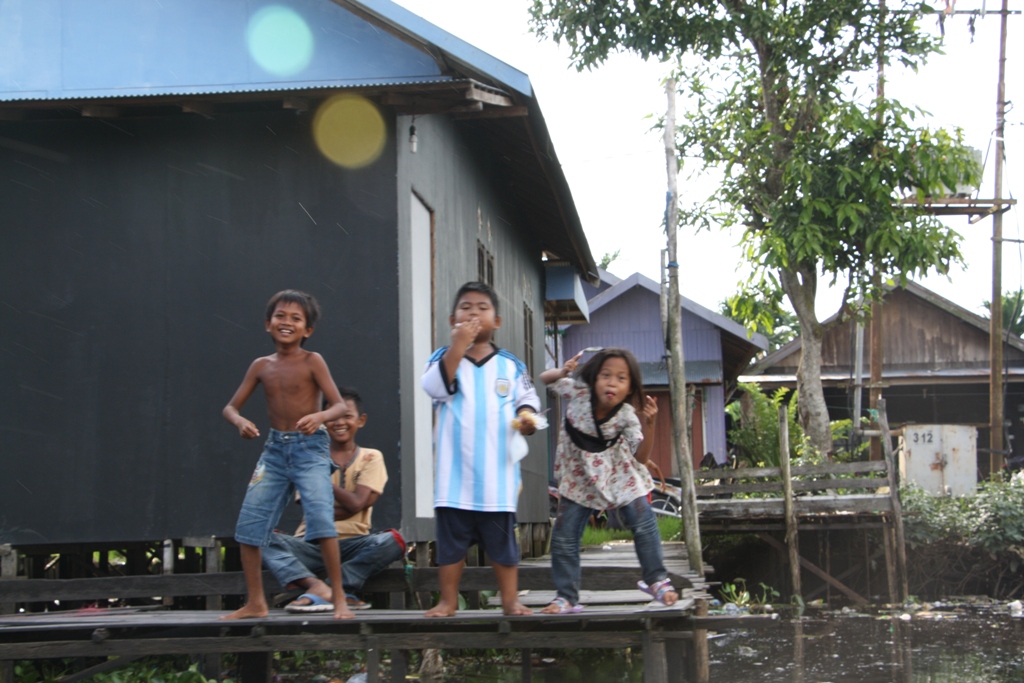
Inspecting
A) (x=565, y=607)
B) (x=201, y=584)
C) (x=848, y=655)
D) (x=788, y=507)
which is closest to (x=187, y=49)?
(x=201, y=584)

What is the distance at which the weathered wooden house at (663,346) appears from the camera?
23.5 m

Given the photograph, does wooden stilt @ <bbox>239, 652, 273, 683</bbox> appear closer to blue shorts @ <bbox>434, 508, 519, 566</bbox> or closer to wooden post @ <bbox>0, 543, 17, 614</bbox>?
blue shorts @ <bbox>434, 508, 519, 566</bbox>

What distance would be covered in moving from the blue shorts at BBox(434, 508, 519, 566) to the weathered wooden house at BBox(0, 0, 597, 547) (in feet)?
6.79

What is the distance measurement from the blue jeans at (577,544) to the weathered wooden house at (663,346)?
56.2ft

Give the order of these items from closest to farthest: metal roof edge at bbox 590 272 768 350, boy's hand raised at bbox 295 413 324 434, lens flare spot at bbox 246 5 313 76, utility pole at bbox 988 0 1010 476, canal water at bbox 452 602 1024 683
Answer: boy's hand raised at bbox 295 413 324 434
lens flare spot at bbox 246 5 313 76
canal water at bbox 452 602 1024 683
utility pole at bbox 988 0 1010 476
metal roof edge at bbox 590 272 768 350

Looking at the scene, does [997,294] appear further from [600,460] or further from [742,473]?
[600,460]

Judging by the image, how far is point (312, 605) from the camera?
5.47 meters

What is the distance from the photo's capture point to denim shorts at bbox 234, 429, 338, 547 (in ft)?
17.3

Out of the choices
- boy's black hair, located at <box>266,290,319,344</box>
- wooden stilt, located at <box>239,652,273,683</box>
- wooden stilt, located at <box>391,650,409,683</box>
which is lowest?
wooden stilt, located at <box>239,652,273,683</box>

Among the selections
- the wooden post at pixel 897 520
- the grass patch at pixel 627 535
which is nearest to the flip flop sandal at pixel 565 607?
the grass patch at pixel 627 535

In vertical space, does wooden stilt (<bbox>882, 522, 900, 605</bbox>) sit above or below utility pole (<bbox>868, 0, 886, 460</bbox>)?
below

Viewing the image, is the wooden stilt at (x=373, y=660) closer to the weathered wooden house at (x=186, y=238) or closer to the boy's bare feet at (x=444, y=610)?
the boy's bare feet at (x=444, y=610)

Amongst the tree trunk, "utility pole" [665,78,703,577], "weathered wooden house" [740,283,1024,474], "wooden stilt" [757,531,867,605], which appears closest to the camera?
"utility pole" [665,78,703,577]

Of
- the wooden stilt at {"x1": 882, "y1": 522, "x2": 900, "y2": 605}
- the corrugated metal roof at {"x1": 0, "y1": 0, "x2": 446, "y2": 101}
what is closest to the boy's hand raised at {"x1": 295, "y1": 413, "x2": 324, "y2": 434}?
the corrugated metal roof at {"x1": 0, "y1": 0, "x2": 446, "y2": 101}
